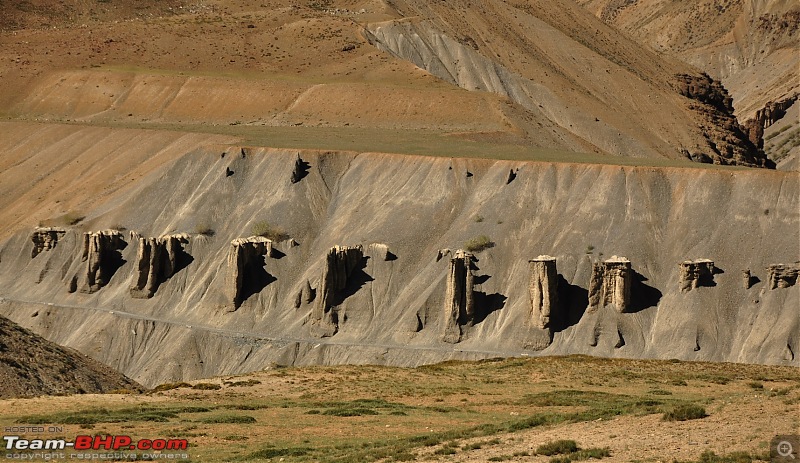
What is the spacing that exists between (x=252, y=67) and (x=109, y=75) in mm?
15212

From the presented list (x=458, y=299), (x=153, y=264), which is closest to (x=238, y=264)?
(x=153, y=264)

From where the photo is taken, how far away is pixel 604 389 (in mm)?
58594

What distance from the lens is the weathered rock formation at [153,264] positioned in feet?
322

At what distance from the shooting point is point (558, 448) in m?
36.2

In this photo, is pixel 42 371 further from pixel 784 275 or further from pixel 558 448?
pixel 784 275

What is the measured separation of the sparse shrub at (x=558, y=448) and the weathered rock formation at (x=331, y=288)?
171ft

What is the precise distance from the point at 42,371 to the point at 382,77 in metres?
85.9

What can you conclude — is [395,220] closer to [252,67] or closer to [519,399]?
[519,399]

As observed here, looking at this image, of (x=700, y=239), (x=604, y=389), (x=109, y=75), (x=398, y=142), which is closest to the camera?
(x=604, y=389)

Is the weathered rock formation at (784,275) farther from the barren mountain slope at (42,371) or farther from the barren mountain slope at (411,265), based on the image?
the barren mountain slope at (42,371)

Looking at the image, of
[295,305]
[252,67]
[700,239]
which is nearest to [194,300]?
[295,305]

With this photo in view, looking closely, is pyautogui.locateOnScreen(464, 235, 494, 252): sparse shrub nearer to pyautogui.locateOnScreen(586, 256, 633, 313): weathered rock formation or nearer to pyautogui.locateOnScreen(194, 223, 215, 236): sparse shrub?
pyautogui.locateOnScreen(586, 256, 633, 313): weathered rock formation

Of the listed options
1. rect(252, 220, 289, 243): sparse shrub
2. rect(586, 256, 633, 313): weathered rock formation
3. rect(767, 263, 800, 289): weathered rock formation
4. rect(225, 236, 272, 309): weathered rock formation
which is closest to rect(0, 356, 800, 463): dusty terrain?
rect(586, 256, 633, 313): weathered rock formation

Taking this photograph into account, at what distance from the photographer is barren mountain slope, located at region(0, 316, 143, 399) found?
56.8 m
